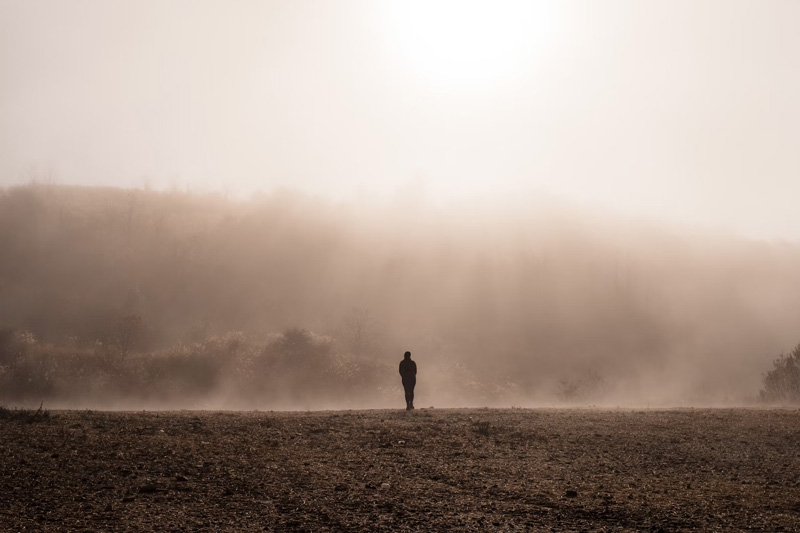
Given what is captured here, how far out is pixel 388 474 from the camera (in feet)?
45.3

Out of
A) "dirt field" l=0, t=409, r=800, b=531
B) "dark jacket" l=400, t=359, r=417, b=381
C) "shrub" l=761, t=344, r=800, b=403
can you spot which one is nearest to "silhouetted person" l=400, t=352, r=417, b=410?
"dark jacket" l=400, t=359, r=417, b=381

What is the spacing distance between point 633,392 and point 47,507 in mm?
72585

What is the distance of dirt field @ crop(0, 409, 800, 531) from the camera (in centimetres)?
1087

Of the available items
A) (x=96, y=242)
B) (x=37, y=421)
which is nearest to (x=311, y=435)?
(x=37, y=421)

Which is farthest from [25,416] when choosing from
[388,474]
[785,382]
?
[785,382]

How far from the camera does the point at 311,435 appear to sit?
677 inches

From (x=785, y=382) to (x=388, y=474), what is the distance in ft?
133

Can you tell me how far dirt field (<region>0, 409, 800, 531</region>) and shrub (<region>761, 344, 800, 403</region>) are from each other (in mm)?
26446

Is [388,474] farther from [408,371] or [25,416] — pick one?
[408,371]

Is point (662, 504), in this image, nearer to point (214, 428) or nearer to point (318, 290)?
point (214, 428)

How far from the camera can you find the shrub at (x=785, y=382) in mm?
41500

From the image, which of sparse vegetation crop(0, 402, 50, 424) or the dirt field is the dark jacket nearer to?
the dirt field

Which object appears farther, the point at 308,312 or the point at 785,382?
the point at 308,312

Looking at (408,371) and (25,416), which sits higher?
(408,371)
